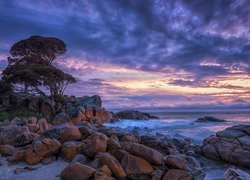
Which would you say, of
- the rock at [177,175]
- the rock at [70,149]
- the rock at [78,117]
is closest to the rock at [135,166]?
the rock at [177,175]

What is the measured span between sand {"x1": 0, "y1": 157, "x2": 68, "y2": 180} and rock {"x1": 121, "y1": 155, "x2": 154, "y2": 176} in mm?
1954

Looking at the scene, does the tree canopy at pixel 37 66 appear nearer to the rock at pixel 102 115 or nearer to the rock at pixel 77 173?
the rock at pixel 102 115

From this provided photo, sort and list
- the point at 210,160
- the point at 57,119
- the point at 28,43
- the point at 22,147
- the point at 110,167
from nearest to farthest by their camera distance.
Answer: the point at 110,167, the point at 22,147, the point at 210,160, the point at 57,119, the point at 28,43

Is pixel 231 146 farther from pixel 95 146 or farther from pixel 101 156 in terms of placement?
pixel 101 156

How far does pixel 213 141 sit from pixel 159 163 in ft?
16.0

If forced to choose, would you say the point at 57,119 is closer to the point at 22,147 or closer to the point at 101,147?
the point at 22,147

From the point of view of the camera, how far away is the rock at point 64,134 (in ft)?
36.6

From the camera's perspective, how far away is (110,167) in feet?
29.3

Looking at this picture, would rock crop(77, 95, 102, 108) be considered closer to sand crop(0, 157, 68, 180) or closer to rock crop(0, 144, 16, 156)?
→ rock crop(0, 144, 16, 156)

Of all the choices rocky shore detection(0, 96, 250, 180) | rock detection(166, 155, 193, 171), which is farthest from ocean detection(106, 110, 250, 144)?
rock detection(166, 155, 193, 171)

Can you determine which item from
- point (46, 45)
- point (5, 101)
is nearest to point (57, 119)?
point (5, 101)

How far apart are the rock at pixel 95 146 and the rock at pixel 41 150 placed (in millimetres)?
1024

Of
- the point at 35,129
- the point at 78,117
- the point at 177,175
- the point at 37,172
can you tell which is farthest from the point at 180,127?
the point at 37,172

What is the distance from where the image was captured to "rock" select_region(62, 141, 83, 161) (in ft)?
33.4
